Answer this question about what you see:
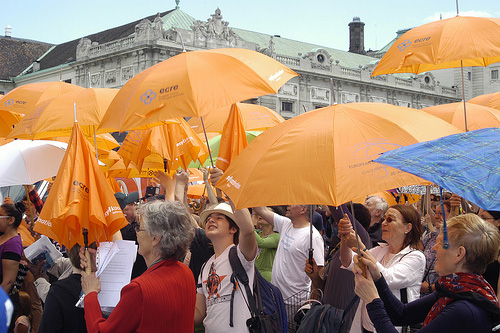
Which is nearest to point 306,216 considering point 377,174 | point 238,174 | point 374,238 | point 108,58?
point 374,238

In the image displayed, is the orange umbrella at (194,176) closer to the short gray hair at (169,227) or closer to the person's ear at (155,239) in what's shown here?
the short gray hair at (169,227)

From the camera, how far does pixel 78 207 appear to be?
13.0ft

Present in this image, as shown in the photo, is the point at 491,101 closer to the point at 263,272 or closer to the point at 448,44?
the point at 448,44

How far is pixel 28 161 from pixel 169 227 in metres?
2.87

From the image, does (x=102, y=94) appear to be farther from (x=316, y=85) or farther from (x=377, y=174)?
(x=316, y=85)

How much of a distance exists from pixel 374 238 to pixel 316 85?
4199cm

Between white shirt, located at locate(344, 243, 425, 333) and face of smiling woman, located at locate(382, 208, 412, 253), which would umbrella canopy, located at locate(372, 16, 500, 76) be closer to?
face of smiling woman, located at locate(382, 208, 412, 253)

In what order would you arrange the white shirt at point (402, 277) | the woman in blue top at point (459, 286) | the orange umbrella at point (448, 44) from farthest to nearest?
the orange umbrella at point (448, 44) → the white shirt at point (402, 277) → the woman in blue top at point (459, 286)

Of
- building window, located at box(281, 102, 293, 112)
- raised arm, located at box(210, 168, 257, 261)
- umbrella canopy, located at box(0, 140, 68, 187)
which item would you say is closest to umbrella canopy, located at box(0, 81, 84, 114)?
umbrella canopy, located at box(0, 140, 68, 187)

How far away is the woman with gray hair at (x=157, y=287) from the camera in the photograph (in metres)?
3.18

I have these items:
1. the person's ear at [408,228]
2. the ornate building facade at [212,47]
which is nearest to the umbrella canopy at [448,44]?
the person's ear at [408,228]

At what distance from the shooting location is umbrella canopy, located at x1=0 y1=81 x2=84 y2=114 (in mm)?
7707

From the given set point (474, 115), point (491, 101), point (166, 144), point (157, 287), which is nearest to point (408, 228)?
point (157, 287)

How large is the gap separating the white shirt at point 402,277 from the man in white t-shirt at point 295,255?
3.23ft
